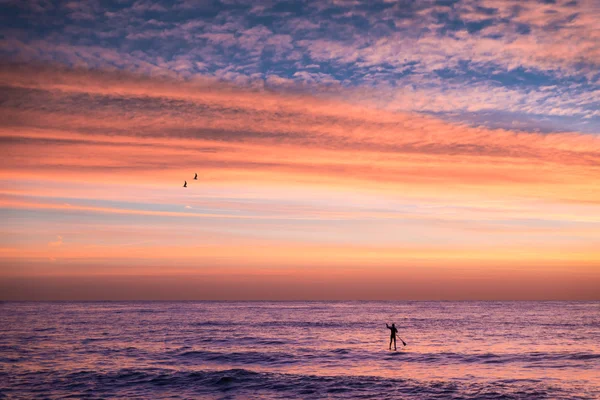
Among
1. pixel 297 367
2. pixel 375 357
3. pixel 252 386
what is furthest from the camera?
pixel 375 357

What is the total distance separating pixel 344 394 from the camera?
27.8 m

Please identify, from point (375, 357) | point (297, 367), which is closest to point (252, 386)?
point (297, 367)

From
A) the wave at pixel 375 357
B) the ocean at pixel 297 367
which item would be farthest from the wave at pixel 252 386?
the wave at pixel 375 357

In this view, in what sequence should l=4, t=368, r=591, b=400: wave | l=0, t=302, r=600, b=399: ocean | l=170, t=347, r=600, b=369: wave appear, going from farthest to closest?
l=170, t=347, r=600, b=369: wave
l=0, t=302, r=600, b=399: ocean
l=4, t=368, r=591, b=400: wave

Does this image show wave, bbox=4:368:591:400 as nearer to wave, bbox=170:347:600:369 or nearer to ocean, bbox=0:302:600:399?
ocean, bbox=0:302:600:399

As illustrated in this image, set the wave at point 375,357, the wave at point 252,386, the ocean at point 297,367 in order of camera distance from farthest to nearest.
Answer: the wave at point 375,357, the ocean at point 297,367, the wave at point 252,386

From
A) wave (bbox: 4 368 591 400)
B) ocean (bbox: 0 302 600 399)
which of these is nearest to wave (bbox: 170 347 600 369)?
ocean (bbox: 0 302 600 399)

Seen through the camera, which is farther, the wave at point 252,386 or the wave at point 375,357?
the wave at point 375,357

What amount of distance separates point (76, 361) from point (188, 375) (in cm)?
1130

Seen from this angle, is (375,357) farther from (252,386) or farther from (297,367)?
(252,386)

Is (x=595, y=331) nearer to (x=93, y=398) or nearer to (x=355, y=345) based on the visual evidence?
(x=355, y=345)

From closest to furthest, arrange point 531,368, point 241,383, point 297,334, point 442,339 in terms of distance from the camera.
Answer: point 241,383, point 531,368, point 442,339, point 297,334

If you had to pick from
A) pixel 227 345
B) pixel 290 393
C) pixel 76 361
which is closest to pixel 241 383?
pixel 290 393

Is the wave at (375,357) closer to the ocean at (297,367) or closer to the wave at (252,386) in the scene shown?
the ocean at (297,367)
